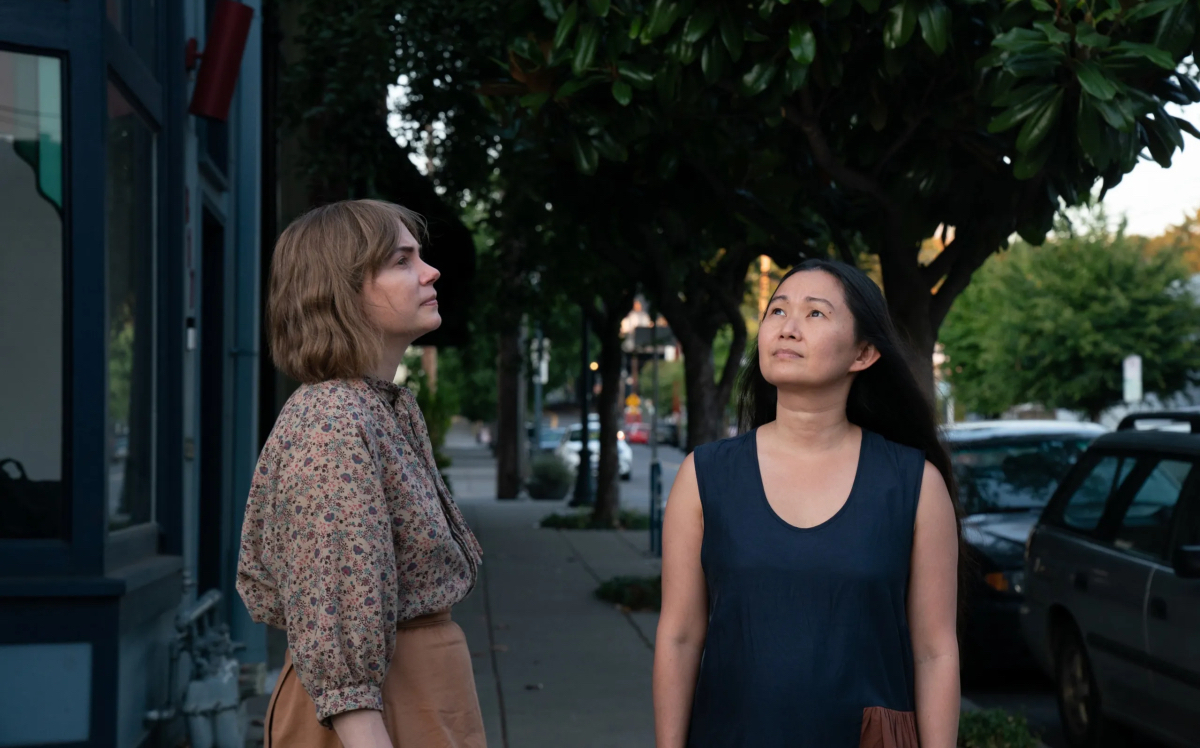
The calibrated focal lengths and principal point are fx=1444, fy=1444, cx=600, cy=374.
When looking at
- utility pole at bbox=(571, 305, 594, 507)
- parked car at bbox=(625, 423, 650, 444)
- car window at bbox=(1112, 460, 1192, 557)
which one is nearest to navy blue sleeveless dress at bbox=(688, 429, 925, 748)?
car window at bbox=(1112, 460, 1192, 557)

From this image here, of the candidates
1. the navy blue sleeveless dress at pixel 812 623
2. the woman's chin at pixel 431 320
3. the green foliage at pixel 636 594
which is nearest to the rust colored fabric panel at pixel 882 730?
the navy blue sleeveless dress at pixel 812 623

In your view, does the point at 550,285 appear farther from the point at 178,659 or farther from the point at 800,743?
the point at 800,743

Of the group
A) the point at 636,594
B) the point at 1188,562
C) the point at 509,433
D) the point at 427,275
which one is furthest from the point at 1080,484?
the point at 509,433

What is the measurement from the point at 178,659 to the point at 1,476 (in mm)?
1228

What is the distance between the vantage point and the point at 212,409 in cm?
855

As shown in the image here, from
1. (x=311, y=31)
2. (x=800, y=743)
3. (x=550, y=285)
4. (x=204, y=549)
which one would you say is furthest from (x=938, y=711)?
(x=550, y=285)

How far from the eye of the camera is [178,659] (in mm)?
5992

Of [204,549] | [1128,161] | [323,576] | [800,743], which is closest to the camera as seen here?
[323,576]

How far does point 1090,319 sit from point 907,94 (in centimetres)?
3282

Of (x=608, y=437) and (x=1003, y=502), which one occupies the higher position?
(x=1003, y=502)

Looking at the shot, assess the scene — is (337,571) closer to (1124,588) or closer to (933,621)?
(933,621)

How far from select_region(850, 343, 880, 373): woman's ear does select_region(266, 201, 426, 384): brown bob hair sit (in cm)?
96

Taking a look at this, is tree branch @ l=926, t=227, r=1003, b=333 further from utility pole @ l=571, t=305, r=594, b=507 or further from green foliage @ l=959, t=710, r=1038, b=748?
utility pole @ l=571, t=305, r=594, b=507

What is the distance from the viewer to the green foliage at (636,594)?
1219 centimetres
